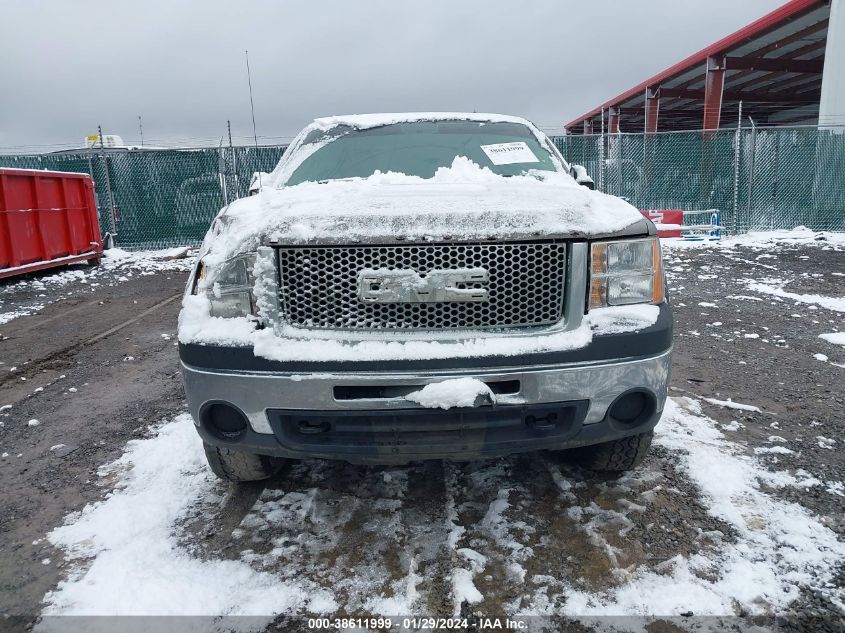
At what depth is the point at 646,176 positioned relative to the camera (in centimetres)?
1436

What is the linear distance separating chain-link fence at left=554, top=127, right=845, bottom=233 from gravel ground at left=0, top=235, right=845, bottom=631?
1092cm

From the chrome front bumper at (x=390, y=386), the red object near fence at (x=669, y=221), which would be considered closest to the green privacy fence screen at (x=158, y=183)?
the red object near fence at (x=669, y=221)

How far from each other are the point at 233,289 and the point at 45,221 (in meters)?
10.1

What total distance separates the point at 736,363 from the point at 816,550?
2.62m

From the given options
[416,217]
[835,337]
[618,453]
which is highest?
[416,217]

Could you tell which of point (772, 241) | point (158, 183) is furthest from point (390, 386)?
point (158, 183)

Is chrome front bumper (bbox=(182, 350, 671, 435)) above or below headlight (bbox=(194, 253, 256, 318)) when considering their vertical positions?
below

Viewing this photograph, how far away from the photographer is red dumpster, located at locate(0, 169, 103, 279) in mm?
9234

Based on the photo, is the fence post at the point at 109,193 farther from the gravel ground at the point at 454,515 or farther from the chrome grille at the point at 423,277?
the chrome grille at the point at 423,277

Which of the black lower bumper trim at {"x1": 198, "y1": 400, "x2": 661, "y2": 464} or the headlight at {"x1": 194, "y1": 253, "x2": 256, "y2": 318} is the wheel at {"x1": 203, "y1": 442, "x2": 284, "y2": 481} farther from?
the headlight at {"x1": 194, "y1": 253, "x2": 256, "y2": 318}

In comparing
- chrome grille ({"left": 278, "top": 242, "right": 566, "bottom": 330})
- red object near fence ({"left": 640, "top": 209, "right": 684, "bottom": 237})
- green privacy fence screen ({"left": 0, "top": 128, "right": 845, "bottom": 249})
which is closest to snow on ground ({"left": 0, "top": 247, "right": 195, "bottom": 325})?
green privacy fence screen ({"left": 0, "top": 128, "right": 845, "bottom": 249})

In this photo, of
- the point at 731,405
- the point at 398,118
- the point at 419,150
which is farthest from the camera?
the point at 398,118

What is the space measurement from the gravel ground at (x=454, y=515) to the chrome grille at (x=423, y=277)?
870 mm

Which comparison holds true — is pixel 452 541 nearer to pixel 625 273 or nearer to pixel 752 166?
pixel 625 273
